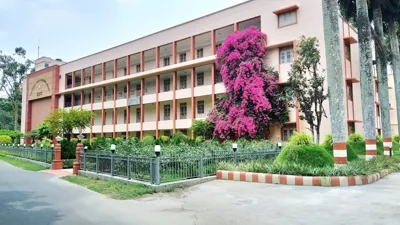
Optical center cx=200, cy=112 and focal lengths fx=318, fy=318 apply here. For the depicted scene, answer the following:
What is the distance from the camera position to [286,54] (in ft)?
68.4

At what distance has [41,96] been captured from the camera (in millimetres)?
41156

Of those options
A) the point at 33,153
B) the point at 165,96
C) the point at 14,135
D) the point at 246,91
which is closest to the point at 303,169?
the point at 246,91

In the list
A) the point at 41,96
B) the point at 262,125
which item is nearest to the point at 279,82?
the point at 262,125

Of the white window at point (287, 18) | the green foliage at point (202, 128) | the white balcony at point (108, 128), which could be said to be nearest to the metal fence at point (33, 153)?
the white balcony at point (108, 128)

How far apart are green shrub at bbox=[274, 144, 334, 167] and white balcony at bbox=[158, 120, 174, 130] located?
17812 mm

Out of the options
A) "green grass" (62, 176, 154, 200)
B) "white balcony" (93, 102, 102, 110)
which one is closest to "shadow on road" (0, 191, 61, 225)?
"green grass" (62, 176, 154, 200)

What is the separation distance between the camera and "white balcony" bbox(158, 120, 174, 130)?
27.1 m

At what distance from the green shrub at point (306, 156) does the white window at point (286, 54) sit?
11840mm

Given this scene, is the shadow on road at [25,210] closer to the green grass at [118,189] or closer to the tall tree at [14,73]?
the green grass at [118,189]

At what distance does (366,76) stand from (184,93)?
49.1 ft

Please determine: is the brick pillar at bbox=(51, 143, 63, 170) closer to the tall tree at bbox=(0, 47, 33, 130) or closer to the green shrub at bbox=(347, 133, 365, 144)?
the green shrub at bbox=(347, 133, 365, 144)

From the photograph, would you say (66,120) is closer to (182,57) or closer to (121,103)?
(121,103)

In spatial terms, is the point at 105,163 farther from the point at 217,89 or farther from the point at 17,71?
the point at 17,71

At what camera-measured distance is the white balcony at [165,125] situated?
2714cm
